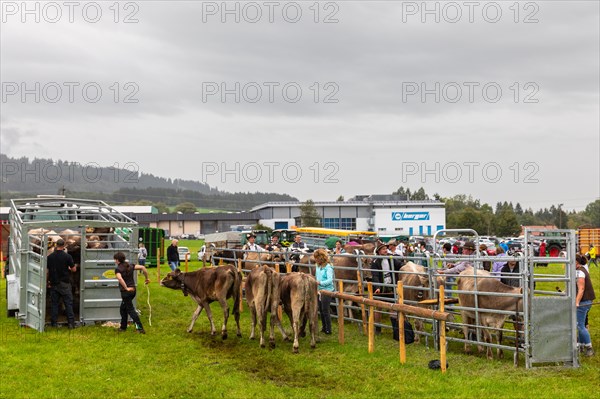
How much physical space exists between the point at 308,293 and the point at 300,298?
0.20m

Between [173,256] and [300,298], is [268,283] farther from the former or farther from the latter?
[173,256]

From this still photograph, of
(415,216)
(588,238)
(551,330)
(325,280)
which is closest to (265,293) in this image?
(325,280)

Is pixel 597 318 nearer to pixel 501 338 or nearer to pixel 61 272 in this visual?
pixel 501 338

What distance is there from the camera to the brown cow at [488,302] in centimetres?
1179

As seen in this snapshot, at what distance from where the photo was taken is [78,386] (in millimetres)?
10203

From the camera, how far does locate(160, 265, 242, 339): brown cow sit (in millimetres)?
14820

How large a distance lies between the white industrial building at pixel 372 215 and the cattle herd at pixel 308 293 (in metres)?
79.7

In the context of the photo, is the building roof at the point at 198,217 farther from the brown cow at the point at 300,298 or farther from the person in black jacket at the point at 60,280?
the brown cow at the point at 300,298

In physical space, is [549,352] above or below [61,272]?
below

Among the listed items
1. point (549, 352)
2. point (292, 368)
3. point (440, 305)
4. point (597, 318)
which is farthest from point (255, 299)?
point (597, 318)

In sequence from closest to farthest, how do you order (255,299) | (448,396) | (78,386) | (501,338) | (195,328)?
(448,396) → (78,386) → (501,338) → (255,299) → (195,328)

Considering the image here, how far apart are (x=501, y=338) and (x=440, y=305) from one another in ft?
4.90

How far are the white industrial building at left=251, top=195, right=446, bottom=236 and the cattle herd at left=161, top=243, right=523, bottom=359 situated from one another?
79682 mm

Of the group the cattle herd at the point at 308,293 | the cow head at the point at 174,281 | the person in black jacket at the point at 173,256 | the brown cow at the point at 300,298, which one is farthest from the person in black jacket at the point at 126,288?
the person in black jacket at the point at 173,256
